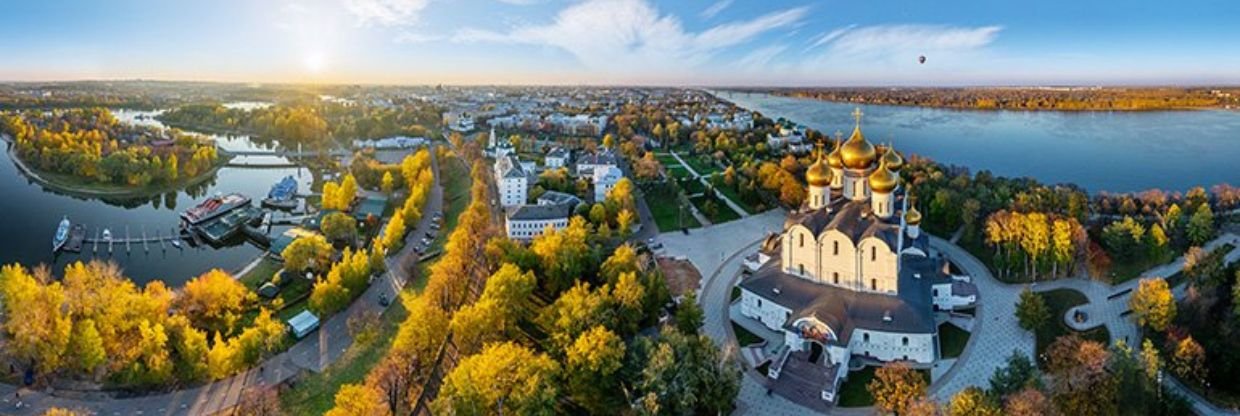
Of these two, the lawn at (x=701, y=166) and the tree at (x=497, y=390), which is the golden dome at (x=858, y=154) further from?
the lawn at (x=701, y=166)

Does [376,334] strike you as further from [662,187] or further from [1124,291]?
[1124,291]

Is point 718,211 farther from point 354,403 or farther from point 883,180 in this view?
point 354,403

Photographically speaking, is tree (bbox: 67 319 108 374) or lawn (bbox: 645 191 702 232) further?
lawn (bbox: 645 191 702 232)

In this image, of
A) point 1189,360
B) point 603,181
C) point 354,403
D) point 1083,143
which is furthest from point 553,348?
point 1083,143

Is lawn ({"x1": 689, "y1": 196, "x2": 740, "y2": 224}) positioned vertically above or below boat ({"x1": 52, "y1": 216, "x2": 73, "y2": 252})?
above

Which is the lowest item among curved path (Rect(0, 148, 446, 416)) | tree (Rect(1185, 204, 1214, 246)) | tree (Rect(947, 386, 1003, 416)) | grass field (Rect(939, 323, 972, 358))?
curved path (Rect(0, 148, 446, 416))

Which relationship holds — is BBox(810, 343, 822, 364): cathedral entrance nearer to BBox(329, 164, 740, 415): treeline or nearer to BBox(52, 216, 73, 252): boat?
BBox(329, 164, 740, 415): treeline

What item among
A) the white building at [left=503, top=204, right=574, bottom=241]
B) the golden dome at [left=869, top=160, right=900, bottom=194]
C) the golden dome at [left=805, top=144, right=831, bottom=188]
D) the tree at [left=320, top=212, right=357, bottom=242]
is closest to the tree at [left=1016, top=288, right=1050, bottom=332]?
the golden dome at [left=869, top=160, right=900, bottom=194]
